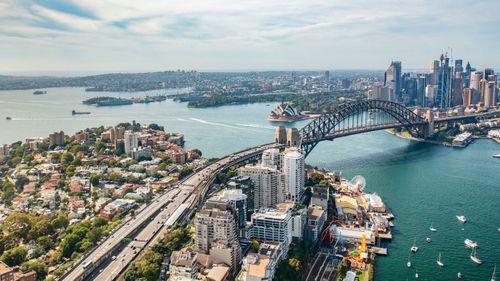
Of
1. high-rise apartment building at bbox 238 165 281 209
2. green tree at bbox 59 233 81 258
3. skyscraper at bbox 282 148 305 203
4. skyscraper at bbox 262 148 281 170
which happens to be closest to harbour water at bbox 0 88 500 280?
skyscraper at bbox 282 148 305 203

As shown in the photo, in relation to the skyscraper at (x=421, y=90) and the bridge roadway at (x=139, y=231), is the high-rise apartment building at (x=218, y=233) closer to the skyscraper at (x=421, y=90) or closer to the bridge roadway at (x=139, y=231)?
the bridge roadway at (x=139, y=231)

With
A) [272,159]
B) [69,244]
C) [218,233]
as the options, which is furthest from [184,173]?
[218,233]

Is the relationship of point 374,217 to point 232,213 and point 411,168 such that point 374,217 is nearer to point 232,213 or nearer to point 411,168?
point 232,213

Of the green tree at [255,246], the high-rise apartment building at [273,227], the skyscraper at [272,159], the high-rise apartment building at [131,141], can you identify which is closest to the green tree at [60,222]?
the high-rise apartment building at [273,227]

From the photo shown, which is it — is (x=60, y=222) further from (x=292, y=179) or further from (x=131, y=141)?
(x=131, y=141)

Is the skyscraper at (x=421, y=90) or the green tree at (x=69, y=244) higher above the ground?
the skyscraper at (x=421, y=90)

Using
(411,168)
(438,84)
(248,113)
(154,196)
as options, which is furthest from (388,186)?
(438,84)
